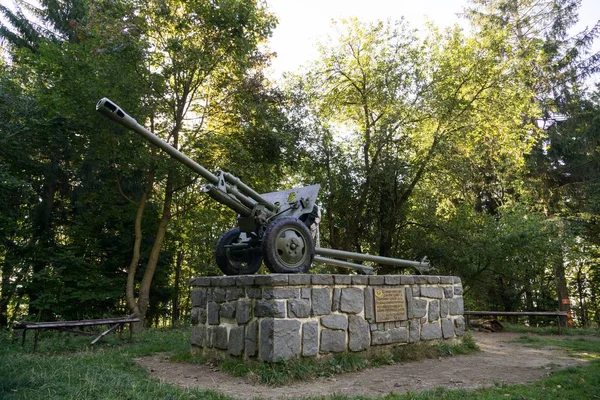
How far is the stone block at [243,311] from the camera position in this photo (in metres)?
5.86

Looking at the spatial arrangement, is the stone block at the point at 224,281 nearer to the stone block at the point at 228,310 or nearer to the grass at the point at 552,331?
the stone block at the point at 228,310

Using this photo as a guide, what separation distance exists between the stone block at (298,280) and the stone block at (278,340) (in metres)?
0.46

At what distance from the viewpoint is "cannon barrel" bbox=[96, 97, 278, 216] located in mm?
5621

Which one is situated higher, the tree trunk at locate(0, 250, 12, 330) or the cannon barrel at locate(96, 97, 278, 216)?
the cannon barrel at locate(96, 97, 278, 216)

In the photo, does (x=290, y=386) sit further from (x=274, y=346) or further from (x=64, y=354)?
(x=64, y=354)

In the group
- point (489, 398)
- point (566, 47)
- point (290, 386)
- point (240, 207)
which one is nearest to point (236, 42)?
point (240, 207)

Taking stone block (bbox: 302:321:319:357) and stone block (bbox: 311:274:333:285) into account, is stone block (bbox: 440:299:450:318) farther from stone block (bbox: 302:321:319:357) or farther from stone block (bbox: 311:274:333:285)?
stone block (bbox: 302:321:319:357)

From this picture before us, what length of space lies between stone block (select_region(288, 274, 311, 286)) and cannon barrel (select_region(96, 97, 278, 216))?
4.32 feet

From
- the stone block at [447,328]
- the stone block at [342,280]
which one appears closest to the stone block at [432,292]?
the stone block at [447,328]

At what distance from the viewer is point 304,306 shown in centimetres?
579

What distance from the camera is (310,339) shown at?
5781mm

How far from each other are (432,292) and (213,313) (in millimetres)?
3596

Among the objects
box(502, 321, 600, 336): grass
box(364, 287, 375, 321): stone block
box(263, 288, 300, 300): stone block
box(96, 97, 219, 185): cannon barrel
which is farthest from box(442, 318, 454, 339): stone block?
box(502, 321, 600, 336): grass

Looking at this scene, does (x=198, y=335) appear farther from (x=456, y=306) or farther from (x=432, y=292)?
(x=456, y=306)
